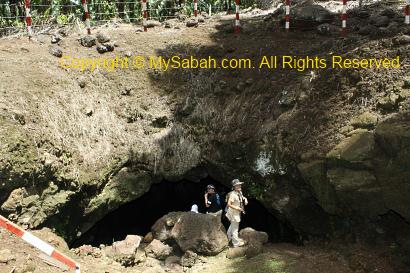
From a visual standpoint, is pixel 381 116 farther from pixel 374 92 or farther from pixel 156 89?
pixel 156 89

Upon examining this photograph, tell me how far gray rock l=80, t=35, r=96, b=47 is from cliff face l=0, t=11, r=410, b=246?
0.78ft

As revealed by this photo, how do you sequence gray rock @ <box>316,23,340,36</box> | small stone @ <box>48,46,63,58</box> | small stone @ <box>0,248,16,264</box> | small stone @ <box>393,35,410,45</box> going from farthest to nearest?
gray rock @ <box>316,23,340,36</box>, small stone @ <box>48,46,63,58</box>, small stone @ <box>393,35,410,45</box>, small stone @ <box>0,248,16,264</box>

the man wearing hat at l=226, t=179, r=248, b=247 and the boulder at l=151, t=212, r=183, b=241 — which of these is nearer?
the man wearing hat at l=226, t=179, r=248, b=247

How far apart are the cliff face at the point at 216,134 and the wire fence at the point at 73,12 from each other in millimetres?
2251

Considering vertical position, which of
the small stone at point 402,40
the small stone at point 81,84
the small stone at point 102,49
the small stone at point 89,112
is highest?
the small stone at point 402,40

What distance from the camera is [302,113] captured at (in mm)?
8570

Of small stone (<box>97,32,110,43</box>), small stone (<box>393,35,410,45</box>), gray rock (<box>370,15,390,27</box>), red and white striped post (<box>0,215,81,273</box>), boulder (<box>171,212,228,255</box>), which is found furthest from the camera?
small stone (<box>97,32,110,43</box>)

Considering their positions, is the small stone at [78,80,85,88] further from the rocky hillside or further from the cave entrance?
the cave entrance

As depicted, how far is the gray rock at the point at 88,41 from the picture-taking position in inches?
423

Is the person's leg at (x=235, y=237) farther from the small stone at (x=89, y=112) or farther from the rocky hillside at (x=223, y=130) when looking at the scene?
the small stone at (x=89, y=112)

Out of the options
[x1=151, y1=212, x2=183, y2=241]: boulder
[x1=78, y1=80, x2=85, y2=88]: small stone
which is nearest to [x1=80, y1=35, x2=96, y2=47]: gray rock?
[x1=78, y1=80, x2=85, y2=88]: small stone

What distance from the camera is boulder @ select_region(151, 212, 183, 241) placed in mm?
8578

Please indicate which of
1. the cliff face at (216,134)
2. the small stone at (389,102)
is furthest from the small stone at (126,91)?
the small stone at (389,102)

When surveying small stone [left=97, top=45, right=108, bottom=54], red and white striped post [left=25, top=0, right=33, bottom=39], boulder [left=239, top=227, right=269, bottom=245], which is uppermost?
red and white striped post [left=25, top=0, right=33, bottom=39]
